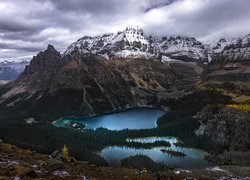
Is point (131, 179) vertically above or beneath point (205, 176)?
above

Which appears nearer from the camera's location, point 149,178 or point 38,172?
point 38,172

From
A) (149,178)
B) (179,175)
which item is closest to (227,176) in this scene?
(179,175)

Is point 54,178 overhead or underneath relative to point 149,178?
overhead

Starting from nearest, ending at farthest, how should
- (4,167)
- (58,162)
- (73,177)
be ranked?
(4,167) < (73,177) < (58,162)

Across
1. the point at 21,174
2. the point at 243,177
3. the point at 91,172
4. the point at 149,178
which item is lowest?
the point at 243,177

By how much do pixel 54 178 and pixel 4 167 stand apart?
1299 centimetres

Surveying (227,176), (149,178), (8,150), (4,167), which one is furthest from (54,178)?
(227,176)

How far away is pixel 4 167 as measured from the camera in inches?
3506

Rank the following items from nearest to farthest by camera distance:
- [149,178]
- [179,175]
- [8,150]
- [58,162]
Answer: [58,162] → [8,150] → [149,178] → [179,175]

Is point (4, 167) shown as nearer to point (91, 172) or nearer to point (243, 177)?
point (91, 172)

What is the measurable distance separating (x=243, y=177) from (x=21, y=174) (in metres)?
139

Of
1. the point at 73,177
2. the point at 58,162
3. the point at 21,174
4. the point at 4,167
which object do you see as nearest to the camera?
the point at 21,174

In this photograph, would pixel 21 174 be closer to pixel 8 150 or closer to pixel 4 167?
pixel 4 167

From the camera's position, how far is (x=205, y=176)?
182500 millimetres
